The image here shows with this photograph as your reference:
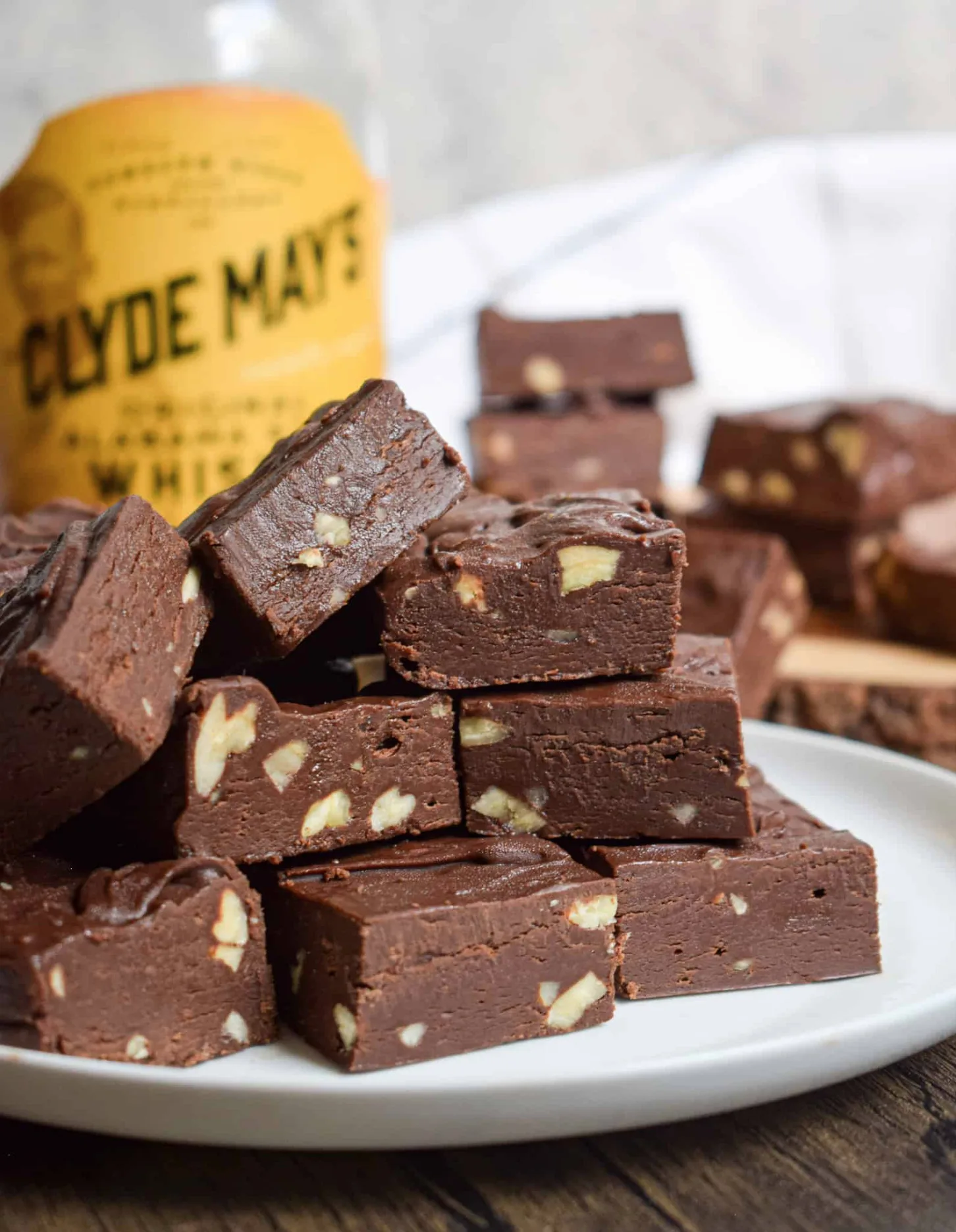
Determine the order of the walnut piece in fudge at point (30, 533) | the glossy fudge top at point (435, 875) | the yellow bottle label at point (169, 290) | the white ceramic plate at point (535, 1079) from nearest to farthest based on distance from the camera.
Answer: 1. the white ceramic plate at point (535, 1079)
2. the glossy fudge top at point (435, 875)
3. the walnut piece in fudge at point (30, 533)
4. the yellow bottle label at point (169, 290)

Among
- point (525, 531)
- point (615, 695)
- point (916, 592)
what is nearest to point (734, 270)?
point (916, 592)

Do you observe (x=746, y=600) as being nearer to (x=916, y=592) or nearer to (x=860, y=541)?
(x=916, y=592)

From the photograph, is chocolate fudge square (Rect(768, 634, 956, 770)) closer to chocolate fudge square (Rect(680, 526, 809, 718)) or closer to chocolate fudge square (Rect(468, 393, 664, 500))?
chocolate fudge square (Rect(680, 526, 809, 718))

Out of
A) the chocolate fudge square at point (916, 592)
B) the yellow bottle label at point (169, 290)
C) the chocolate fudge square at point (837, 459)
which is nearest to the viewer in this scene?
the yellow bottle label at point (169, 290)

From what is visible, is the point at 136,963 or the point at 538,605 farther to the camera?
the point at 538,605

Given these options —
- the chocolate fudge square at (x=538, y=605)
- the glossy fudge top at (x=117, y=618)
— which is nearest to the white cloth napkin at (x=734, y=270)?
the chocolate fudge square at (x=538, y=605)

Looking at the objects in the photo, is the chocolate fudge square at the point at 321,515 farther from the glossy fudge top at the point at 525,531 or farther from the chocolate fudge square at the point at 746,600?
the chocolate fudge square at the point at 746,600

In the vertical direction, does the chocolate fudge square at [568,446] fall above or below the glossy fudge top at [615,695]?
below
